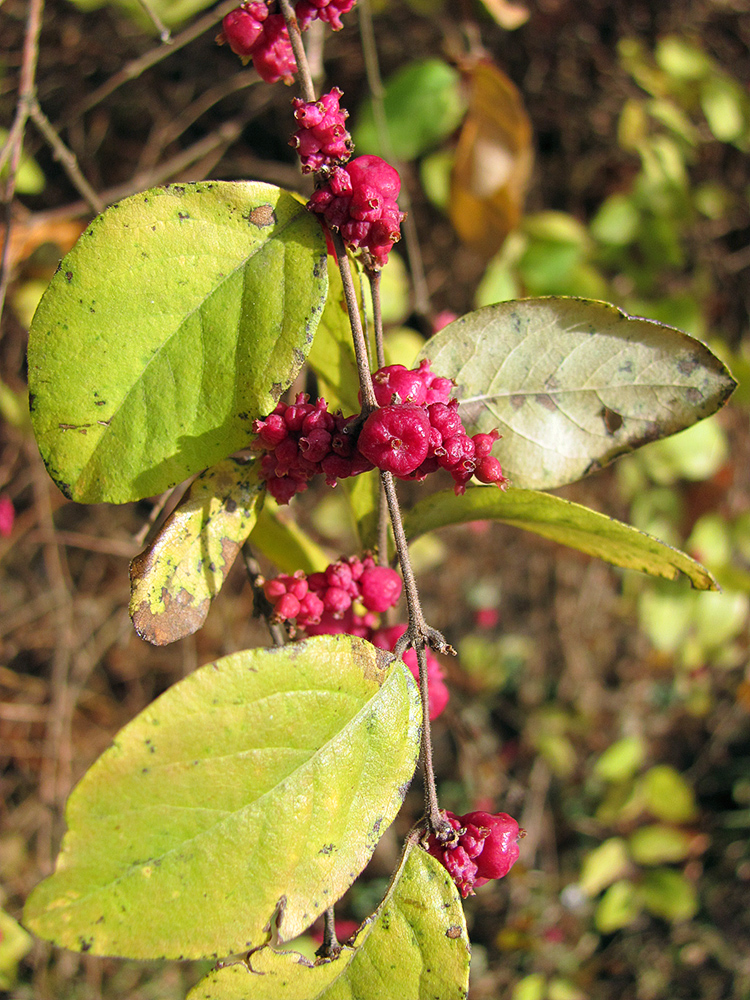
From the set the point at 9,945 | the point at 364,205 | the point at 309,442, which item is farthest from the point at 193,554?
the point at 9,945

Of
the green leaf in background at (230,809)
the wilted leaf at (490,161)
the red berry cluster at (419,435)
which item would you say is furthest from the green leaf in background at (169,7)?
the green leaf in background at (230,809)

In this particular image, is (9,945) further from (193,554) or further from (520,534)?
(520,534)

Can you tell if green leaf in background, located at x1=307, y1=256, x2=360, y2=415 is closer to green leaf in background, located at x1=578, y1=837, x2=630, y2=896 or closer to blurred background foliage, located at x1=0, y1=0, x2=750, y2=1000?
blurred background foliage, located at x1=0, y1=0, x2=750, y2=1000

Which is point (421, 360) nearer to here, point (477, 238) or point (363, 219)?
point (363, 219)

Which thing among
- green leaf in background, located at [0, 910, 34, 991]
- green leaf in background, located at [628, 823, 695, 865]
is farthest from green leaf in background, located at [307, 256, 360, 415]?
green leaf in background, located at [628, 823, 695, 865]

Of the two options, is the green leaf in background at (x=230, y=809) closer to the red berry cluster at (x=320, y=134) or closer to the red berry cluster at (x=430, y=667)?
the red berry cluster at (x=430, y=667)
